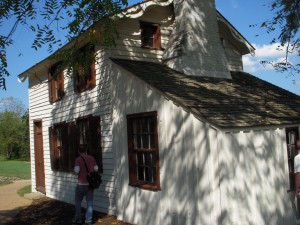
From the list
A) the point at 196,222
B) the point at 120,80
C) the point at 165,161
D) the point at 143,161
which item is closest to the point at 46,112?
the point at 120,80

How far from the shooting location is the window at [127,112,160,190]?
27.8 feet

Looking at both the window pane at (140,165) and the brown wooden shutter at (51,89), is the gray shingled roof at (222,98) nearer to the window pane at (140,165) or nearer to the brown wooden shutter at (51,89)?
the window pane at (140,165)

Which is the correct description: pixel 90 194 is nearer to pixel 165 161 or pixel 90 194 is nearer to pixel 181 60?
pixel 165 161

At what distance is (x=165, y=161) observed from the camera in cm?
802

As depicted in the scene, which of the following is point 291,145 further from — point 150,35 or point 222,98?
point 150,35

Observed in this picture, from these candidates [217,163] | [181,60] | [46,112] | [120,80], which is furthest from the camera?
[46,112]

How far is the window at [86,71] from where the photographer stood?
32.3 feet

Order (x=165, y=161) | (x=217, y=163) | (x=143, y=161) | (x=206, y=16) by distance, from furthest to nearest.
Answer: (x=206, y=16) → (x=143, y=161) → (x=165, y=161) → (x=217, y=163)

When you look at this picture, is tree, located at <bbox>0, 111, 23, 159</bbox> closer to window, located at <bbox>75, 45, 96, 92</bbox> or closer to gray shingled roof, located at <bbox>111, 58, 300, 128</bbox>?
window, located at <bbox>75, 45, 96, 92</bbox>

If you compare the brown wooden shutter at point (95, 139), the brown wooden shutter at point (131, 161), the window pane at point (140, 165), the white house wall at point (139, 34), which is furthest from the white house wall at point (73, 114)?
the window pane at point (140, 165)

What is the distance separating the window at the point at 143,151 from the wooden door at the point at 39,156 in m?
7.20

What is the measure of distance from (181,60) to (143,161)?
3.21 metres

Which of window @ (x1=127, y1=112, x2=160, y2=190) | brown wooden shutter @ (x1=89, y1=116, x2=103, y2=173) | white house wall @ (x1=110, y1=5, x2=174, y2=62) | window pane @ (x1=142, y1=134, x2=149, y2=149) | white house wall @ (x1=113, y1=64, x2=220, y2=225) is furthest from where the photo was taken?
brown wooden shutter @ (x1=89, y1=116, x2=103, y2=173)

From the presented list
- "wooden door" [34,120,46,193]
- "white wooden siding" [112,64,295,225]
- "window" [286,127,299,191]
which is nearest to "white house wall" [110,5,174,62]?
"white wooden siding" [112,64,295,225]
